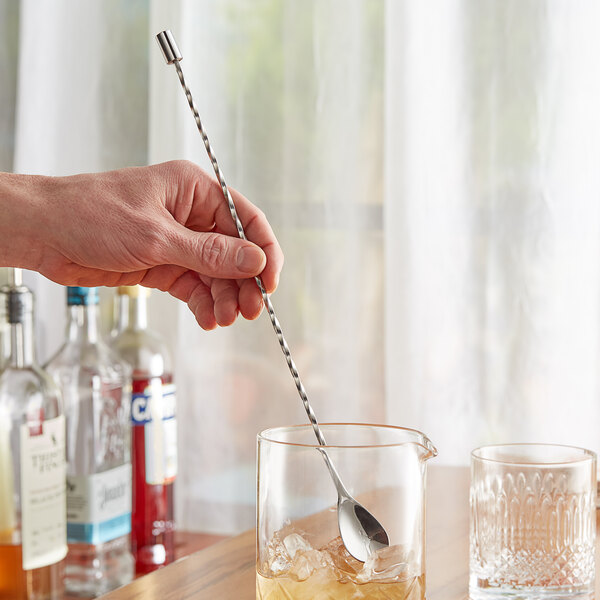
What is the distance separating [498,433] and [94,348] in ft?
2.23

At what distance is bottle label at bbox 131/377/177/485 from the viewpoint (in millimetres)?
1319

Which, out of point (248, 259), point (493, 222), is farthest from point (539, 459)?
point (493, 222)

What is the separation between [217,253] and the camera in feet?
2.78

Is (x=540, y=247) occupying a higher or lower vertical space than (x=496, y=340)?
higher

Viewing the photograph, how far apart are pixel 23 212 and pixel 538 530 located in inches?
23.4

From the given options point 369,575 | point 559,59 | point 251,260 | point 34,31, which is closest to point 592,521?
point 369,575

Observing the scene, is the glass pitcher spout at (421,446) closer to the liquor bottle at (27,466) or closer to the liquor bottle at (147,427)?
the liquor bottle at (27,466)

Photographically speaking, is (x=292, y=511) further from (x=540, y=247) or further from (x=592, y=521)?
(x=540, y=247)

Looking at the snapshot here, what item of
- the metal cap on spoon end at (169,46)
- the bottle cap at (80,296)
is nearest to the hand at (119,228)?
the metal cap on spoon end at (169,46)

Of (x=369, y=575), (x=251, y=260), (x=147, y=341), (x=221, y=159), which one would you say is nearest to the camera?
(x=369, y=575)

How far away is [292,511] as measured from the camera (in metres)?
0.52

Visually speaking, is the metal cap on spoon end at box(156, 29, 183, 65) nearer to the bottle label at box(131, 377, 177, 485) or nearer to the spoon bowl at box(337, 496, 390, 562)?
the spoon bowl at box(337, 496, 390, 562)

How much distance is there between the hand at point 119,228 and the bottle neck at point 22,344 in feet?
0.59

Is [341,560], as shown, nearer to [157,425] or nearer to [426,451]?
[426,451]
